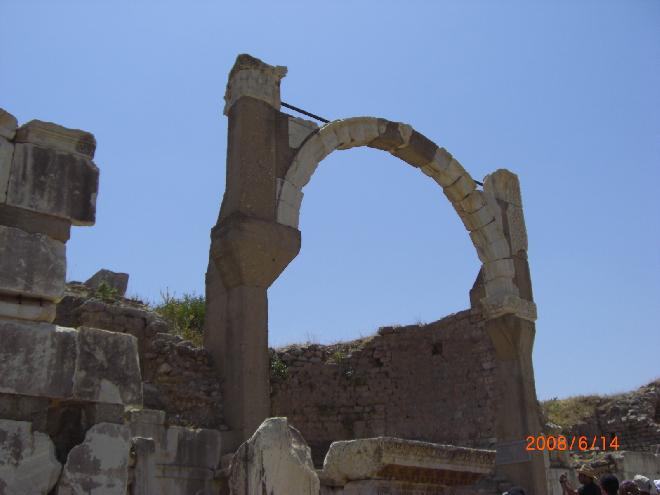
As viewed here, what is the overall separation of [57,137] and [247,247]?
3566 millimetres

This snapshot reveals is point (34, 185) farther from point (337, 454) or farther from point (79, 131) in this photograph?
point (337, 454)

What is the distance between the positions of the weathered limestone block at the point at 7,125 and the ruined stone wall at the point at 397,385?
9332mm

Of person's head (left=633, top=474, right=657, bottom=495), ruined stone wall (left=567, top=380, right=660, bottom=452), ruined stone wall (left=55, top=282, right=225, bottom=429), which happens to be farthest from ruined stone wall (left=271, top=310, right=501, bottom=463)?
person's head (left=633, top=474, right=657, bottom=495)

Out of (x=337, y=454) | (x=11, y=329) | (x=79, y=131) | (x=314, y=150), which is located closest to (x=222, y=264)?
(x=314, y=150)

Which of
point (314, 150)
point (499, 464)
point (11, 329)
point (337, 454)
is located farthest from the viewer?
point (499, 464)

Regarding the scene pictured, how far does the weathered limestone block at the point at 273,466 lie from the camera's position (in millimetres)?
3965

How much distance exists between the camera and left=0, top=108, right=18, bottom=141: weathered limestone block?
13.9 ft

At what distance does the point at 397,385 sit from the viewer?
14.1 meters

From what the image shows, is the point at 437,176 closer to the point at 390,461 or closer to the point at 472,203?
the point at 472,203

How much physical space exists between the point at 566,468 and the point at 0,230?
8.76 meters

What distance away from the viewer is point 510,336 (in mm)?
10500

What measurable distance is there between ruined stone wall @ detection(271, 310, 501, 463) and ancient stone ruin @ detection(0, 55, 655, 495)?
0.10 ft

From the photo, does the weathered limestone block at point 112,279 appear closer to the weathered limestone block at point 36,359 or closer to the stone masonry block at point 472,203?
the stone masonry block at point 472,203

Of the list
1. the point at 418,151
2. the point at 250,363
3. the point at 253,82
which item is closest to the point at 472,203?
Answer: the point at 418,151
